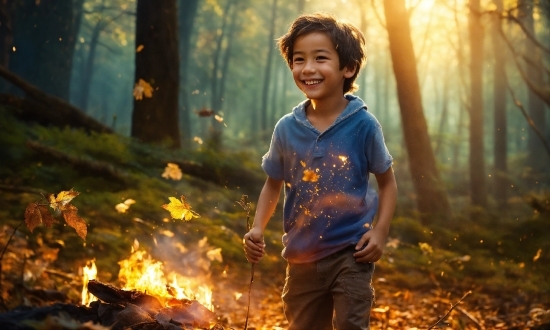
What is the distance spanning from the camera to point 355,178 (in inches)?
116

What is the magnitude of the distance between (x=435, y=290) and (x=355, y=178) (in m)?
4.07

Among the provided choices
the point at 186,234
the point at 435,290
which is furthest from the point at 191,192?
the point at 435,290

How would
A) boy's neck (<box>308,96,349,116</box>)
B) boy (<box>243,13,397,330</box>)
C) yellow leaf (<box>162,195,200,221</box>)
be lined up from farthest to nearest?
yellow leaf (<box>162,195,200,221</box>) → boy's neck (<box>308,96,349,116</box>) → boy (<box>243,13,397,330</box>)

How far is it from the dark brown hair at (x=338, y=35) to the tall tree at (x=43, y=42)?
46.3 ft

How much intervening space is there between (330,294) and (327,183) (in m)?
0.62

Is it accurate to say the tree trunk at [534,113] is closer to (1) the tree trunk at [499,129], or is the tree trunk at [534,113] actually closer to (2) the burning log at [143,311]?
(1) the tree trunk at [499,129]

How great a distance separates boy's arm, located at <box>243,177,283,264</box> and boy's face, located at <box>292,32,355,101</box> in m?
0.61

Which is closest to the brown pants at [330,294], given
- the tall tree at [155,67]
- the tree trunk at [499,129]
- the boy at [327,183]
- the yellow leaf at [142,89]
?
the boy at [327,183]

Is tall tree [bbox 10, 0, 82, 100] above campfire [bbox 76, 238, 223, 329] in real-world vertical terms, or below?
above

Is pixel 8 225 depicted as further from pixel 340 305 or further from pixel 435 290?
pixel 435 290

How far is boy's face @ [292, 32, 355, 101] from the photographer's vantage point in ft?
9.74

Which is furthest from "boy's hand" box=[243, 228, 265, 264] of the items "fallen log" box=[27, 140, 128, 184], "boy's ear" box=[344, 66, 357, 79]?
"fallen log" box=[27, 140, 128, 184]

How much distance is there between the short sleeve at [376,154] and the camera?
9.65ft

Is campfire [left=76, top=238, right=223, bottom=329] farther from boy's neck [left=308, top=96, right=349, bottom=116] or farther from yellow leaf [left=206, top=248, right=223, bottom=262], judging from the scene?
yellow leaf [left=206, top=248, right=223, bottom=262]
